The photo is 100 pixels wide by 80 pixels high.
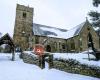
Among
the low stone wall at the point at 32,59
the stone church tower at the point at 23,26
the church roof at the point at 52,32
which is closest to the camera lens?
the low stone wall at the point at 32,59

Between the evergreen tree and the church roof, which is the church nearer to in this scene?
the church roof

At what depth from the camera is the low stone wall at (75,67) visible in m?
19.1

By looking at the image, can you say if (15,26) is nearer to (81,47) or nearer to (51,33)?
(51,33)

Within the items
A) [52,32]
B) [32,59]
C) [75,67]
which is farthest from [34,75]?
[52,32]

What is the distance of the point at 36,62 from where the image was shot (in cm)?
2592

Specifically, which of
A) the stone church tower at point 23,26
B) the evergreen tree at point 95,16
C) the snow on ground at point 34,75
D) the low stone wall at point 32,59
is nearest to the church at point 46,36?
the stone church tower at point 23,26

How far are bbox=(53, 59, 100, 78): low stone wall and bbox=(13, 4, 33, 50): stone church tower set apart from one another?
79.3ft

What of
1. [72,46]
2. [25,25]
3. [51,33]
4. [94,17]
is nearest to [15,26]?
[25,25]

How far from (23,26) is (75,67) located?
31586 mm

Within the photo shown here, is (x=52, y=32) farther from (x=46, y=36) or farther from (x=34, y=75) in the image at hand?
(x=34, y=75)

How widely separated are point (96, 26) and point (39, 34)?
89.1 feet

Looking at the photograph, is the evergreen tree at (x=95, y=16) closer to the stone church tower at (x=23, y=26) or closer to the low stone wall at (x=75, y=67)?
the low stone wall at (x=75, y=67)

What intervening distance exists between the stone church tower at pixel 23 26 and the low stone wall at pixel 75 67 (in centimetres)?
2418

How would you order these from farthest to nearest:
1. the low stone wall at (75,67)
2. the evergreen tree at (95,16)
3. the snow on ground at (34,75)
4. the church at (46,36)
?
the church at (46,36)
the evergreen tree at (95,16)
the low stone wall at (75,67)
the snow on ground at (34,75)
